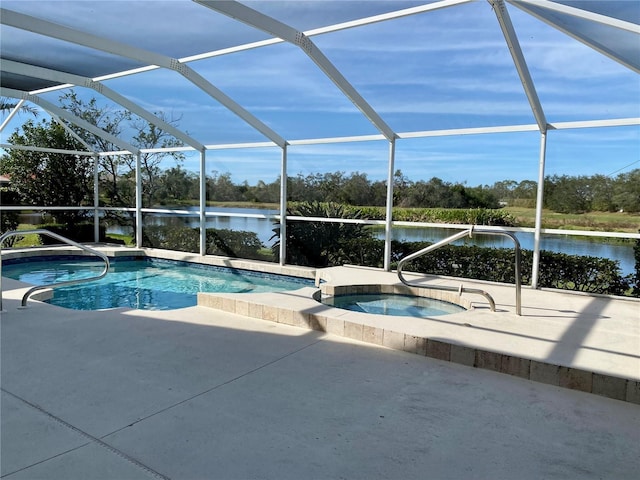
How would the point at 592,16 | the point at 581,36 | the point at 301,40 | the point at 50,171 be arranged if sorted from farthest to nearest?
the point at 50,171
the point at 301,40
the point at 581,36
the point at 592,16

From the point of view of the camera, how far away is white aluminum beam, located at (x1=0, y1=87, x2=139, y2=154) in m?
9.66

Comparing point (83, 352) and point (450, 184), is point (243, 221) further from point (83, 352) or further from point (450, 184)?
point (83, 352)

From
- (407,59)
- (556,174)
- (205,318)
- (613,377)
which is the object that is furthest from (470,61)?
(205,318)

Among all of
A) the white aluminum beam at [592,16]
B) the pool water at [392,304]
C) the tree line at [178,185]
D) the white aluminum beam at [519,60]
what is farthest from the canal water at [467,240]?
the white aluminum beam at [592,16]

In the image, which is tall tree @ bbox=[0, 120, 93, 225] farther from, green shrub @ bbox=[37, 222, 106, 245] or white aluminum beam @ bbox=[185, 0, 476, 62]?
white aluminum beam @ bbox=[185, 0, 476, 62]

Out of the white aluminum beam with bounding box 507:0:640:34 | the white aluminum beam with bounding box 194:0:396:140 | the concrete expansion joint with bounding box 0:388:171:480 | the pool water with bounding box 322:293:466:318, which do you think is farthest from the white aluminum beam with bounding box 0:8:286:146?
the white aluminum beam with bounding box 507:0:640:34

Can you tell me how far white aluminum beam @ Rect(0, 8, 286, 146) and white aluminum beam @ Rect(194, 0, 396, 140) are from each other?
223cm

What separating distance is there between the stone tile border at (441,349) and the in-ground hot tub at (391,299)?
5.59ft

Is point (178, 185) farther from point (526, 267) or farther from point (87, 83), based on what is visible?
point (526, 267)

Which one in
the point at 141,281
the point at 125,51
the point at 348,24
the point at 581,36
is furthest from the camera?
the point at 141,281

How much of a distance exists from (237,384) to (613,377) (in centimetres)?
286

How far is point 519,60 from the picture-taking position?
18.3ft

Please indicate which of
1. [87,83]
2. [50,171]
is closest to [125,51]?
[87,83]

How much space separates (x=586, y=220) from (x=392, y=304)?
10.9 feet
